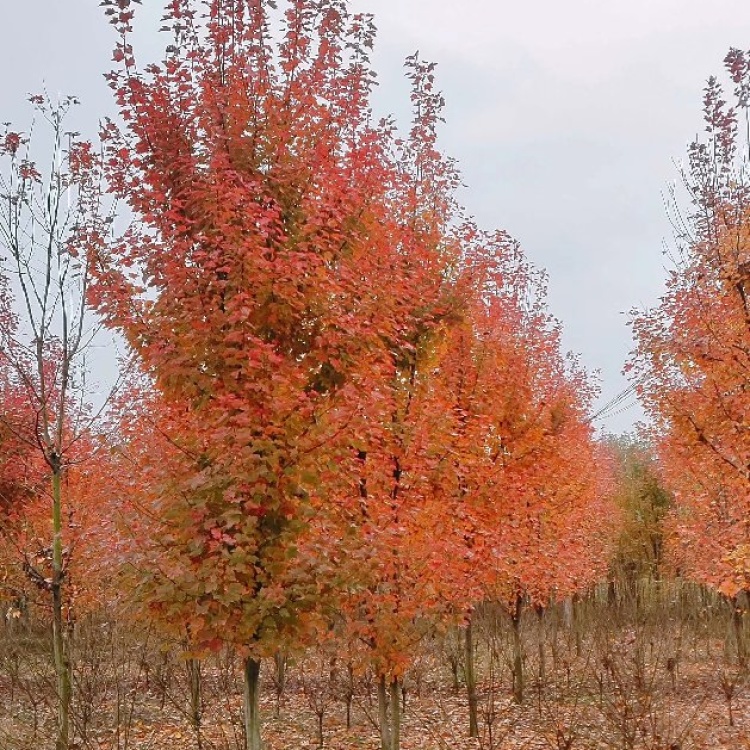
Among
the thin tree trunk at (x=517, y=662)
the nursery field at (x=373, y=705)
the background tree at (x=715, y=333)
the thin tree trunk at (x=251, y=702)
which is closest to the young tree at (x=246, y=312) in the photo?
the thin tree trunk at (x=251, y=702)

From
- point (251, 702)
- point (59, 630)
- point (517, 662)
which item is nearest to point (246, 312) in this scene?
point (251, 702)

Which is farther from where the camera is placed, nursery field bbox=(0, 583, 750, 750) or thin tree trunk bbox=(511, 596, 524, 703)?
thin tree trunk bbox=(511, 596, 524, 703)

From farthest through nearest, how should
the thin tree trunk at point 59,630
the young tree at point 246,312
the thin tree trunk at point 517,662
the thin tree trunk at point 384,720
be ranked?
the thin tree trunk at point 517,662 < the thin tree trunk at point 384,720 < the thin tree trunk at point 59,630 < the young tree at point 246,312

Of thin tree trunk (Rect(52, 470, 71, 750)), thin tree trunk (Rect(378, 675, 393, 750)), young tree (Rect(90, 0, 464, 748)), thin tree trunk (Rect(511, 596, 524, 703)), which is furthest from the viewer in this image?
thin tree trunk (Rect(511, 596, 524, 703))

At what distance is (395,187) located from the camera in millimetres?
9031

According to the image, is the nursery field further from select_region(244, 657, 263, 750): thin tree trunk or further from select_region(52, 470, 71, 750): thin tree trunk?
select_region(244, 657, 263, 750): thin tree trunk

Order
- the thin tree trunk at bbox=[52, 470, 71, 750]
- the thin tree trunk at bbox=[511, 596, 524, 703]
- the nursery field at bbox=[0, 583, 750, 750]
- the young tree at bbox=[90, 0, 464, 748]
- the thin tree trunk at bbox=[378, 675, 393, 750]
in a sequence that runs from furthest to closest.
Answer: the thin tree trunk at bbox=[511, 596, 524, 703], the nursery field at bbox=[0, 583, 750, 750], the thin tree trunk at bbox=[378, 675, 393, 750], the thin tree trunk at bbox=[52, 470, 71, 750], the young tree at bbox=[90, 0, 464, 748]

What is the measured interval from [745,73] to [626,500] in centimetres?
3058

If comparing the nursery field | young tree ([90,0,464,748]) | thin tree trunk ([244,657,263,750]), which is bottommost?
the nursery field

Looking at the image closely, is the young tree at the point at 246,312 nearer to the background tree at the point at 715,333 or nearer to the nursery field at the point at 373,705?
the nursery field at the point at 373,705

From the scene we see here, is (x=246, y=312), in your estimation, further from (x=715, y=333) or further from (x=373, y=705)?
(x=373, y=705)

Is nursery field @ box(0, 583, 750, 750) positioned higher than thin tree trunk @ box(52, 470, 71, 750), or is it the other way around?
thin tree trunk @ box(52, 470, 71, 750)

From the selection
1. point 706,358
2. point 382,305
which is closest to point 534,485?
point 706,358

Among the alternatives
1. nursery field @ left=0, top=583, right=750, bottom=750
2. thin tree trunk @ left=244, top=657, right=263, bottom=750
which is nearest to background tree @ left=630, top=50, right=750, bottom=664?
nursery field @ left=0, top=583, right=750, bottom=750
